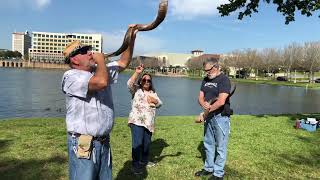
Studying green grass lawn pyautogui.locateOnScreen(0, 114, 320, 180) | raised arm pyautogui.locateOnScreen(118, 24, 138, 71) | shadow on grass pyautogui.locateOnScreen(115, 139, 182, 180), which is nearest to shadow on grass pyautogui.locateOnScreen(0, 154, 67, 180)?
green grass lawn pyautogui.locateOnScreen(0, 114, 320, 180)

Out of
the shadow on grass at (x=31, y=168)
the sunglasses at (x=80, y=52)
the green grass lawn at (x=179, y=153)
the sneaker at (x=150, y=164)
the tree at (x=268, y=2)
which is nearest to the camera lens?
the sunglasses at (x=80, y=52)

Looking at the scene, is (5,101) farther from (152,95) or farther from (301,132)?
(152,95)

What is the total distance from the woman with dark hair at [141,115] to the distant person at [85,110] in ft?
11.2

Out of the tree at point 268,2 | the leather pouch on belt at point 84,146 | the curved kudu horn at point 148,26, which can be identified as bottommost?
the leather pouch on belt at point 84,146

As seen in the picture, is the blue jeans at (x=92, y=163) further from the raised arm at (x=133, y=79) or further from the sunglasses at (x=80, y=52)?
the raised arm at (x=133, y=79)

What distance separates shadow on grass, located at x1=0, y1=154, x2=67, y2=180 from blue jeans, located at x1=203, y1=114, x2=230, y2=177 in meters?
2.72

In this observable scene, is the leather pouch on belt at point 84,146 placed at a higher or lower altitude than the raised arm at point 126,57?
lower

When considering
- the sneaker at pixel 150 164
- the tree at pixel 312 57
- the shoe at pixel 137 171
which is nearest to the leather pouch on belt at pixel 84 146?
the shoe at pixel 137 171

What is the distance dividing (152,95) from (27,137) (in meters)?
4.64

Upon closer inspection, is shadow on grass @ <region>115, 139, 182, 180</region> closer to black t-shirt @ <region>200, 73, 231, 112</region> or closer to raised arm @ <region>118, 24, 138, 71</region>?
black t-shirt @ <region>200, 73, 231, 112</region>

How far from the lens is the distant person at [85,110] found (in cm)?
479

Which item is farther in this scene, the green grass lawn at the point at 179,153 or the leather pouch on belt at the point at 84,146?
the green grass lawn at the point at 179,153

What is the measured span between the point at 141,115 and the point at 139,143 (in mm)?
543

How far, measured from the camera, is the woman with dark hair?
8.49 meters
